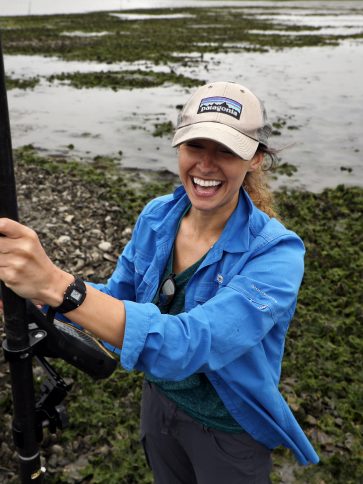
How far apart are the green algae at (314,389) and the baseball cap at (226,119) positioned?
3.81 meters

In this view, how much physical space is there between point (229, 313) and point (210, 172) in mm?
848

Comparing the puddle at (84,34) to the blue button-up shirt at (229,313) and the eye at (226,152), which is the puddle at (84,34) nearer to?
the blue button-up shirt at (229,313)

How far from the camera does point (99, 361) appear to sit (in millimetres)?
2164

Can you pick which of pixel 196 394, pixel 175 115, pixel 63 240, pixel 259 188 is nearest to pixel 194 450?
pixel 196 394

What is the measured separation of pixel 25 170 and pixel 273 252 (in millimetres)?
10762

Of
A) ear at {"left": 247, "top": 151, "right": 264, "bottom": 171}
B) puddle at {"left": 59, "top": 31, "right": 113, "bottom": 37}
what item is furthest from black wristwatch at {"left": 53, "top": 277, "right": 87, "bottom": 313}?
puddle at {"left": 59, "top": 31, "right": 113, "bottom": 37}

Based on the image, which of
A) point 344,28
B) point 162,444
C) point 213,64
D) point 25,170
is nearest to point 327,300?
point 162,444

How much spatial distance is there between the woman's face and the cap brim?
8 cm

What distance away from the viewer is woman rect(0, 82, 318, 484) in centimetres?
200

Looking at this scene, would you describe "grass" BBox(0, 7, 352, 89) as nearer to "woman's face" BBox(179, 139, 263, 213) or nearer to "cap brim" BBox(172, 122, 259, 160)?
"woman's face" BBox(179, 139, 263, 213)

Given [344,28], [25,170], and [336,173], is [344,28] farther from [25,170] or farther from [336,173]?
[25,170]

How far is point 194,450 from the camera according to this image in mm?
3082

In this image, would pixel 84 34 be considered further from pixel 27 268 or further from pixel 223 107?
pixel 27 268

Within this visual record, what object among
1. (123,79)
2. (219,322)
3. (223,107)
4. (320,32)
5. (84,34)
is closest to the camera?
(219,322)
